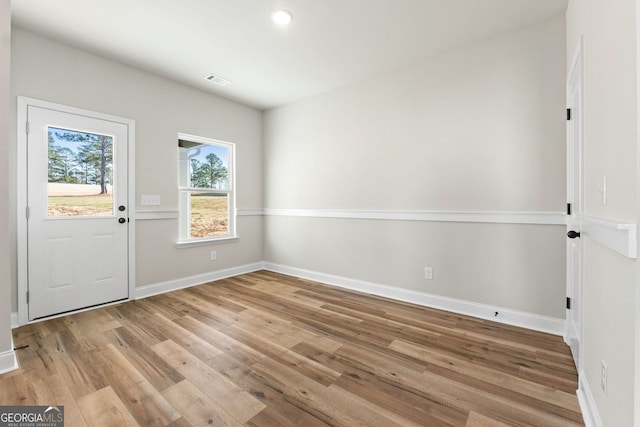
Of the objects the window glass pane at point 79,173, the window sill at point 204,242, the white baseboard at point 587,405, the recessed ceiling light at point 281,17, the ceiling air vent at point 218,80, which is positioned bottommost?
the white baseboard at point 587,405

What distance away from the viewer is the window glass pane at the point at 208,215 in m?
4.01

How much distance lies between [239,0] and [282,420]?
2.88 metres

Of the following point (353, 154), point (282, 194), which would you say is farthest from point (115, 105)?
point (353, 154)

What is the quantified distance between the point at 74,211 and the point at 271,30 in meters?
2.69

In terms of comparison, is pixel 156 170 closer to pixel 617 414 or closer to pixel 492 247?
pixel 492 247

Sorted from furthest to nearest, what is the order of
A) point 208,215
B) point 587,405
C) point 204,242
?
1. point 208,215
2. point 204,242
3. point 587,405

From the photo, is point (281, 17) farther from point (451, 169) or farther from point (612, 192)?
point (612, 192)

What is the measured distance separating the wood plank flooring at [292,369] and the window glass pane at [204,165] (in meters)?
1.83

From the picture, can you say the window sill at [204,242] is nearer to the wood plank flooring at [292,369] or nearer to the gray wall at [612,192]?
the wood plank flooring at [292,369]

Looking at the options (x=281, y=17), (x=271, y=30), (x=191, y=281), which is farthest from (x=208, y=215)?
(x=281, y=17)

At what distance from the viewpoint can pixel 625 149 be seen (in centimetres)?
98

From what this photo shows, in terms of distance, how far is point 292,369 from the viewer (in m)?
1.88

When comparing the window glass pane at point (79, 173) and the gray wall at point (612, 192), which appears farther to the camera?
the window glass pane at point (79, 173)

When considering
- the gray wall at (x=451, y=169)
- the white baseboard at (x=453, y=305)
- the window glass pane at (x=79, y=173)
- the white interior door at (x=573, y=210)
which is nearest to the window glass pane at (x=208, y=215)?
the window glass pane at (x=79, y=173)
